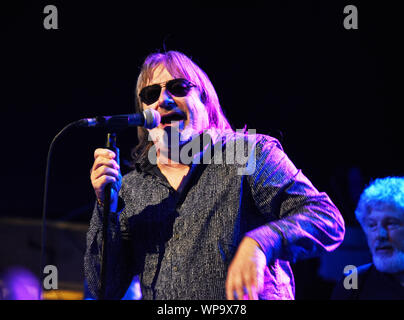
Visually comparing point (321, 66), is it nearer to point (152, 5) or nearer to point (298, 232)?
point (152, 5)

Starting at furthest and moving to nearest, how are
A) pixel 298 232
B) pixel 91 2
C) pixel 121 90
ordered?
pixel 121 90
pixel 91 2
pixel 298 232

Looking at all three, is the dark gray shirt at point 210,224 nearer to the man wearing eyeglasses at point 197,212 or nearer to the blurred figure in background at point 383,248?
the man wearing eyeglasses at point 197,212

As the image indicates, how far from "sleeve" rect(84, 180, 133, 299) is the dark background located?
84.0 inches

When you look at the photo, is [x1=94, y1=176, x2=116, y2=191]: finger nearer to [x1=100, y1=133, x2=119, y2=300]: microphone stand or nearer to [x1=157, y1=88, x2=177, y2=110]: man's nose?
[x1=100, y1=133, x2=119, y2=300]: microphone stand

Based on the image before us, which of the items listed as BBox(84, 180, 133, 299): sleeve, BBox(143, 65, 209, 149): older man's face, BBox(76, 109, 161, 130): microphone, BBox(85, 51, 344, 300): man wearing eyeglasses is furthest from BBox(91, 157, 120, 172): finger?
BBox(143, 65, 209, 149): older man's face

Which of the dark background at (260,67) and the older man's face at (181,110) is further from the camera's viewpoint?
the dark background at (260,67)

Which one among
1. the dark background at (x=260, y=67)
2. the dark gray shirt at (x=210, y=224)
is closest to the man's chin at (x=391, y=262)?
the dark background at (x=260, y=67)

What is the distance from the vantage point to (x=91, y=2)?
4.45 metres

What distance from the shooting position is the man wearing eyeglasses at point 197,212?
1.96 metres

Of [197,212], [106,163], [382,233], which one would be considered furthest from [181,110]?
[382,233]

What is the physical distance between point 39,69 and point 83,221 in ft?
6.38

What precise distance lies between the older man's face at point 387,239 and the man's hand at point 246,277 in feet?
6.88

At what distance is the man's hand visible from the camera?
1.61 m

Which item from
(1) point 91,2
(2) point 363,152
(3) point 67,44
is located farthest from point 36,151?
(2) point 363,152
